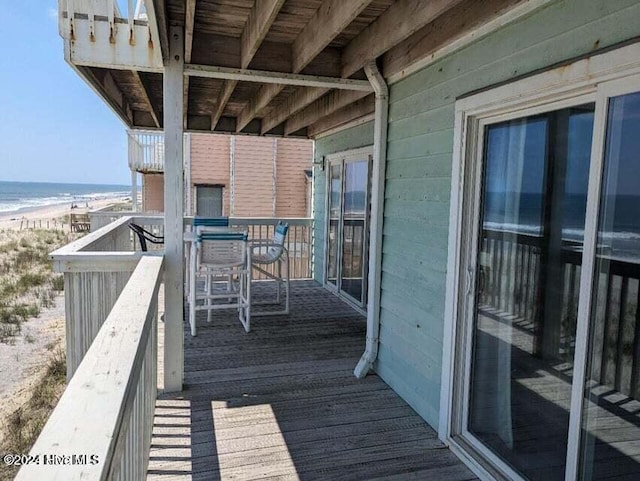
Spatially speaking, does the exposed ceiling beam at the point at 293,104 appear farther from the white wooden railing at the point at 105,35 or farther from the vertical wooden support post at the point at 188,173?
the vertical wooden support post at the point at 188,173

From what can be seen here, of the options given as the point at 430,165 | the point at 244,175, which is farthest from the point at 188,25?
the point at 244,175

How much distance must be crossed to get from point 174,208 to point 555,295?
2.34m

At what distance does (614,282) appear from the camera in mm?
1558

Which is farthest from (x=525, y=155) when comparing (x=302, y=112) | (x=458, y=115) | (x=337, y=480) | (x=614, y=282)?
(x=302, y=112)

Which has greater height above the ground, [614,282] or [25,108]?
[25,108]

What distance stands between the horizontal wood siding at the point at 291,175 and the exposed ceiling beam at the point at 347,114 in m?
5.59

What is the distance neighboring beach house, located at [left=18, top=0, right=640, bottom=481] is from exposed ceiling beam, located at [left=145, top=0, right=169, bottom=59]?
0.05 ft

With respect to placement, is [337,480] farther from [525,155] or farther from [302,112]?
[302,112]

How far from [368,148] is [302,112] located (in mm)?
1061

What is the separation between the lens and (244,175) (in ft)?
38.8

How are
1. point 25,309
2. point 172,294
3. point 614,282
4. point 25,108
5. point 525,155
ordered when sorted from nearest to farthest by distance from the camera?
1. point 614,282
2. point 525,155
3. point 172,294
4. point 25,309
5. point 25,108

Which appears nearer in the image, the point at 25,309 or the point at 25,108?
the point at 25,309

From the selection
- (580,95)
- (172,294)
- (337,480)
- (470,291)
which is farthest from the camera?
(172,294)

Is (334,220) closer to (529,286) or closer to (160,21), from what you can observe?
(160,21)
